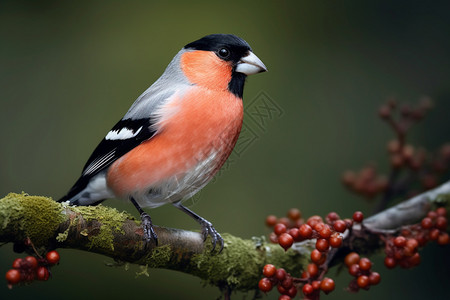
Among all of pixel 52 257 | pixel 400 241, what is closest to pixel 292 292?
pixel 400 241

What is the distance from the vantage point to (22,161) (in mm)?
4293

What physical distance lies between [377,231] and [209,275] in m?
0.81

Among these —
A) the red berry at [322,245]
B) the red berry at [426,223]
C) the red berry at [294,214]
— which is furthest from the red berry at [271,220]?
the red berry at [426,223]

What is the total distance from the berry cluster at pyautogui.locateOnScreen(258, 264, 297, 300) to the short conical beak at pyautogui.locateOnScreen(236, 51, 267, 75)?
1026 millimetres

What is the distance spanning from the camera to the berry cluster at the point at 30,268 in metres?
1.74

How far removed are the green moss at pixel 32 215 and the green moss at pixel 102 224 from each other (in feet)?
0.41

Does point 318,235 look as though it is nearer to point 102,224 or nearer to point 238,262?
point 238,262

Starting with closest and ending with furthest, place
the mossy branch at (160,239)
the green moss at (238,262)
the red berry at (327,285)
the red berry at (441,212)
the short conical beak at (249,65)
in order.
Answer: the mossy branch at (160,239) < the red berry at (327,285) < the green moss at (238,262) < the red berry at (441,212) < the short conical beak at (249,65)

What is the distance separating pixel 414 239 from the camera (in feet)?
7.77

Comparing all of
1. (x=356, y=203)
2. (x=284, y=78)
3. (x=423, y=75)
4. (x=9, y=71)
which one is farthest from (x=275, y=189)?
(x=9, y=71)

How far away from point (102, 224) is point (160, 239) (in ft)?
1.08

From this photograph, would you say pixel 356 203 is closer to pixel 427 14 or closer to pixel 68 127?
pixel 427 14

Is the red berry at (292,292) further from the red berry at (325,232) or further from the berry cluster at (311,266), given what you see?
the red berry at (325,232)

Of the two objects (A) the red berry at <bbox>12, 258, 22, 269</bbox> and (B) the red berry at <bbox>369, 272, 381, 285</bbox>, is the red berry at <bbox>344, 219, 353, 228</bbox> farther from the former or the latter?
(A) the red berry at <bbox>12, 258, 22, 269</bbox>
